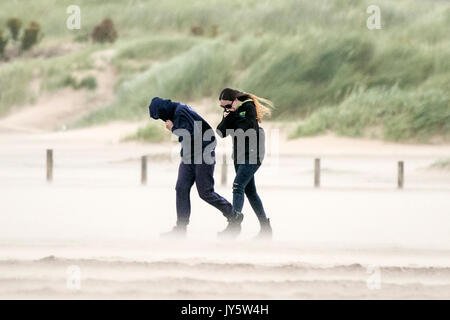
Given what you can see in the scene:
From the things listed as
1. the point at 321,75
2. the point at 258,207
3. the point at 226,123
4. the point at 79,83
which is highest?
the point at 79,83

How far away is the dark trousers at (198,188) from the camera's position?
32.6ft

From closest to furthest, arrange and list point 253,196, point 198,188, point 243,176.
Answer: point 243,176, point 198,188, point 253,196

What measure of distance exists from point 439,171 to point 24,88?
38.0 meters

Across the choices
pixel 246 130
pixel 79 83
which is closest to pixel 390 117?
pixel 246 130

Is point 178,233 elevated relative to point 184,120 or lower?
lower

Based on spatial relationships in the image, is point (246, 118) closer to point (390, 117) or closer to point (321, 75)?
point (390, 117)

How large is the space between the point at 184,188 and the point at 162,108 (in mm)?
965

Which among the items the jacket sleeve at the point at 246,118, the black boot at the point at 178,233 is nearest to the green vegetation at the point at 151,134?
the black boot at the point at 178,233

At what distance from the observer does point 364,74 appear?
A: 38.2m

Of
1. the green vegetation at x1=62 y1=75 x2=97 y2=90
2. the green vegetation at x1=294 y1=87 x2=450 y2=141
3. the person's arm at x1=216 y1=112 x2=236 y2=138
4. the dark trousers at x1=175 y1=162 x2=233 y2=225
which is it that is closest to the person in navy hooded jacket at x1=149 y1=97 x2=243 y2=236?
A: the dark trousers at x1=175 y1=162 x2=233 y2=225

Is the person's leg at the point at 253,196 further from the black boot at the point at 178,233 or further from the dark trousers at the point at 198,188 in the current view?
the black boot at the point at 178,233

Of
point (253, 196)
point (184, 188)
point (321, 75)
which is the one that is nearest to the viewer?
point (253, 196)

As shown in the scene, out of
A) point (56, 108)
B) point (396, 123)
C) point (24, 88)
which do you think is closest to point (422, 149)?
point (396, 123)

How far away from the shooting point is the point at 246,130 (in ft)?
31.1
